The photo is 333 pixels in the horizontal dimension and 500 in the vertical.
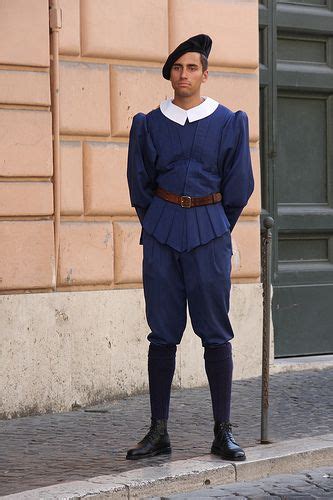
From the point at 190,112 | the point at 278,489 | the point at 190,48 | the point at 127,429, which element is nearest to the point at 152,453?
the point at 278,489

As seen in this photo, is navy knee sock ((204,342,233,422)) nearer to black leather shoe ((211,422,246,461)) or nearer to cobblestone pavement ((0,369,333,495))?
black leather shoe ((211,422,246,461))

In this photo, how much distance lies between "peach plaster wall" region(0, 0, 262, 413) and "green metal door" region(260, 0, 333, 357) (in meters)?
0.43

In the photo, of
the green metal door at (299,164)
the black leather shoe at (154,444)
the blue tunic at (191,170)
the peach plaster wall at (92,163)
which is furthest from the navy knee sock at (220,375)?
the green metal door at (299,164)

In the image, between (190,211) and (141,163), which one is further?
(141,163)

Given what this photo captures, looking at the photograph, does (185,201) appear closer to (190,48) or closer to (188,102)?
(188,102)

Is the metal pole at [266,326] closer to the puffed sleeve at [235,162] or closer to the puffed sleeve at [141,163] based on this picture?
the puffed sleeve at [235,162]

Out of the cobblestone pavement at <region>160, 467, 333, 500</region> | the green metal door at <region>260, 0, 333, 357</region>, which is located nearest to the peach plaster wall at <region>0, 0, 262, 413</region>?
the green metal door at <region>260, 0, 333, 357</region>

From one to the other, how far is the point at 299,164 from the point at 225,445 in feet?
12.9

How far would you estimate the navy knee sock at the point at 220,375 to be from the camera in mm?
6578

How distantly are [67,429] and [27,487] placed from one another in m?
1.69

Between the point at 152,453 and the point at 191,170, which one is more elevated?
the point at 191,170

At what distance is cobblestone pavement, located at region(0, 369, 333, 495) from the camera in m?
6.39

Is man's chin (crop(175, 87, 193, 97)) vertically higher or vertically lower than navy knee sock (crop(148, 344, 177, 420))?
higher

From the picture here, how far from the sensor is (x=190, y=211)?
21.3ft
